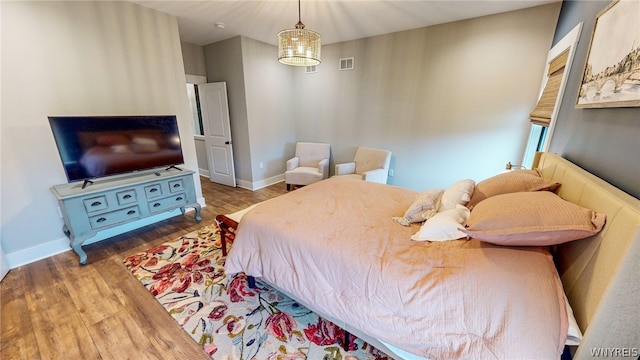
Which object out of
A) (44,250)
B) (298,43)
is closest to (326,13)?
(298,43)

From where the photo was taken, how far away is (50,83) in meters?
2.32

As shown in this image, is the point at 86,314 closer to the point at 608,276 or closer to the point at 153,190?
the point at 153,190

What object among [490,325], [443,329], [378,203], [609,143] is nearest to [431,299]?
[443,329]

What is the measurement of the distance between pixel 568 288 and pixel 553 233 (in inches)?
12.6

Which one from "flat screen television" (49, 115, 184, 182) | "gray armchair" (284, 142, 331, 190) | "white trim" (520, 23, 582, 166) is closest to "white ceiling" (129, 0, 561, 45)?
"white trim" (520, 23, 582, 166)

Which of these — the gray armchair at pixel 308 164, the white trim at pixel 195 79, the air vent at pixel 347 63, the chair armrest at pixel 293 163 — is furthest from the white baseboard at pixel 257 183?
the air vent at pixel 347 63

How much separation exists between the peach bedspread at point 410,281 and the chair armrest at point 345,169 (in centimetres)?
208

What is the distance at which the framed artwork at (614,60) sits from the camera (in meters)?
1.13

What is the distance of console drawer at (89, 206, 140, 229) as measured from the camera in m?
2.43

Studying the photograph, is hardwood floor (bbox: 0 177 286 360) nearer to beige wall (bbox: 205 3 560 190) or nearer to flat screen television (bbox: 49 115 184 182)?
flat screen television (bbox: 49 115 184 182)

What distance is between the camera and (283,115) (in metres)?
4.85

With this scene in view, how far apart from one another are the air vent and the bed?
126 inches

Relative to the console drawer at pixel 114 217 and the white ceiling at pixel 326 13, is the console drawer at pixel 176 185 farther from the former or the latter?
the white ceiling at pixel 326 13

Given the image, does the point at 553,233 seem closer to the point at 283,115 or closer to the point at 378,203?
the point at 378,203
